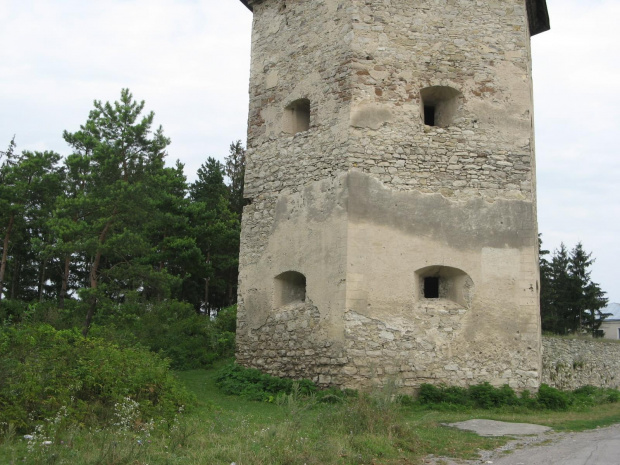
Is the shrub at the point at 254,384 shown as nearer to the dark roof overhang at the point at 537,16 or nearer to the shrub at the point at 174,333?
the shrub at the point at 174,333

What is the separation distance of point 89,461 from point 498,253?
827 cm

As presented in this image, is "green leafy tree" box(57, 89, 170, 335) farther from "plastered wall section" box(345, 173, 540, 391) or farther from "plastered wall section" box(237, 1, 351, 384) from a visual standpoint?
"plastered wall section" box(345, 173, 540, 391)

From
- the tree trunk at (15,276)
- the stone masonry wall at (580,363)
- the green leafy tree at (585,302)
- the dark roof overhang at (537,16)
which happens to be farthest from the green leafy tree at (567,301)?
the tree trunk at (15,276)

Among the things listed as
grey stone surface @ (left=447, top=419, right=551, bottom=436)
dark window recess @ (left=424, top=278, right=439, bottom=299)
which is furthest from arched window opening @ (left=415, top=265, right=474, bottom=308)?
grey stone surface @ (left=447, top=419, right=551, bottom=436)

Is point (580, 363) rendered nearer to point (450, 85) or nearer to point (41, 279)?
point (450, 85)

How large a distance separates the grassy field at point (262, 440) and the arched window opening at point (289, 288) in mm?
3360

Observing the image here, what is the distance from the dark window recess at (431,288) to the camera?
11.5m

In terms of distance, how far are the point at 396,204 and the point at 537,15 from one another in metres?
6.84

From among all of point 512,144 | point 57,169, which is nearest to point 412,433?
point 512,144

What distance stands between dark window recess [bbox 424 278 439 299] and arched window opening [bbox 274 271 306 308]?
7.90 feet

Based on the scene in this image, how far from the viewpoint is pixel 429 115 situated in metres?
12.5

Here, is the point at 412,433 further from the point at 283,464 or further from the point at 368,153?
the point at 368,153

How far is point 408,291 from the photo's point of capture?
35.4ft

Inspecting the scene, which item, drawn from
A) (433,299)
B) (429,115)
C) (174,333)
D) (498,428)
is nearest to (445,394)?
(433,299)
